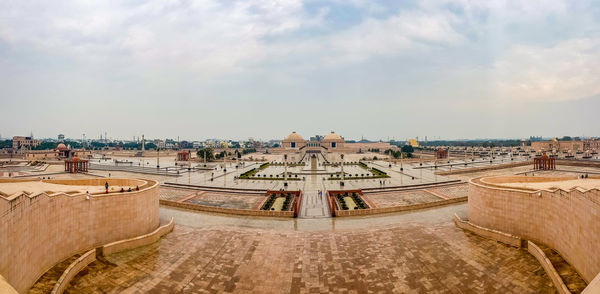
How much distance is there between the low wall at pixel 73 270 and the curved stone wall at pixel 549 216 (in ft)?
49.6

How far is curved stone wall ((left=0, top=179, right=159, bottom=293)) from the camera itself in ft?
25.0

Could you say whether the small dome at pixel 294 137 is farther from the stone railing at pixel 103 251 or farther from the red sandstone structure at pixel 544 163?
the stone railing at pixel 103 251

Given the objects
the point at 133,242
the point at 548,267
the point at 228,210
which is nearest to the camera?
the point at 548,267

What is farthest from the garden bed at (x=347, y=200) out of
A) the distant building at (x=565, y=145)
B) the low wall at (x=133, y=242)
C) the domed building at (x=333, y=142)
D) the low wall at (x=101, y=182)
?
the distant building at (x=565, y=145)

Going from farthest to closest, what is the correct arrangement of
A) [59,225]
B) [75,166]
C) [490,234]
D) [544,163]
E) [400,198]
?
[544,163]
[75,166]
[400,198]
[490,234]
[59,225]

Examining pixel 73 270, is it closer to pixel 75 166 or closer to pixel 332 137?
pixel 75 166

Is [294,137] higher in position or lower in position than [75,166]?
higher

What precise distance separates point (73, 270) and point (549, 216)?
57.0 feet

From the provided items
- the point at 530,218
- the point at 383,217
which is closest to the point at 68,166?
the point at 383,217

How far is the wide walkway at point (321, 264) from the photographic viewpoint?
9430 mm

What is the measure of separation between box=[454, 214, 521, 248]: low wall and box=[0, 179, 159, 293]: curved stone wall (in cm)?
1549

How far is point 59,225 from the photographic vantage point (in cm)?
1016

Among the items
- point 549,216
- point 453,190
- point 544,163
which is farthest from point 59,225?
point 544,163

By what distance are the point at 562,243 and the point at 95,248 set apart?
17.4 m
